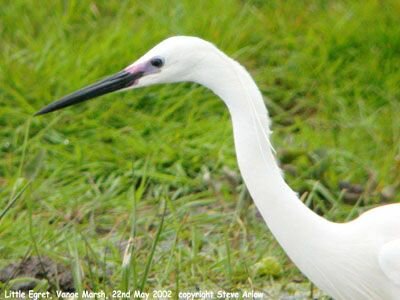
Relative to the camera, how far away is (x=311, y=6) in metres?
5.80

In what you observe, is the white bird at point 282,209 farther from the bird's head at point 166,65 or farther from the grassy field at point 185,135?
the grassy field at point 185,135

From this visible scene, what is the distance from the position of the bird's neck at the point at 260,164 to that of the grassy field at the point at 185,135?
59 centimetres

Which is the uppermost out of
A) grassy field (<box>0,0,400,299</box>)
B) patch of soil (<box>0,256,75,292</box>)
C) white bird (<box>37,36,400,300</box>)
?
white bird (<box>37,36,400,300</box>)

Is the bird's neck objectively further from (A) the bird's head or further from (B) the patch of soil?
(B) the patch of soil

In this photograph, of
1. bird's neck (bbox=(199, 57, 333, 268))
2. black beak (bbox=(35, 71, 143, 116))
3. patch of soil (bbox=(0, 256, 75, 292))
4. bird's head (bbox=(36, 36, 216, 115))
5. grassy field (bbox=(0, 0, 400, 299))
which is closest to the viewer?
bird's neck (bbox=(199, 57, 333, 268))

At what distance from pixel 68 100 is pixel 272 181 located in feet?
2.25

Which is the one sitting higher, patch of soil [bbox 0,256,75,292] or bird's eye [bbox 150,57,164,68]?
bird's eye [bbox 150,57,164,68]

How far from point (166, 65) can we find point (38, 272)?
36.1 inches

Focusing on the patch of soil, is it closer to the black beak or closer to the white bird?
the black beak

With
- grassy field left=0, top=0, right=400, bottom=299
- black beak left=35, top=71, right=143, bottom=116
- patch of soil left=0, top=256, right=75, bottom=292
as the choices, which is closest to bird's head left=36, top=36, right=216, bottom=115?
black beak left=35, top=71, right=143, bottom=116

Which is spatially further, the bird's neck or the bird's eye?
the bird's eye

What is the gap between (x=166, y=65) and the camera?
3.44 metres

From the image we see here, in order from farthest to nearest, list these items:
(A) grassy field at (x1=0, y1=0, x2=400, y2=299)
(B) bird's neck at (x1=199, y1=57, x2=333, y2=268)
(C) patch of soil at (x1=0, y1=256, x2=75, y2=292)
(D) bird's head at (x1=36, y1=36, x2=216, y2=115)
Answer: (A) grassy field at (x1=0, y1=0, x2=400, y2=299) → (C) patch of soil at (x1=0, y1=256, x2=75, y2=292) → (D) bird's head at (x1=36, y1=36, x2=216, y2=115) → (B) bird's neck at (x1=199, y1=57, x2=333, y2=268)

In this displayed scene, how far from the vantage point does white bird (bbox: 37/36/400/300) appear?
129 inches
